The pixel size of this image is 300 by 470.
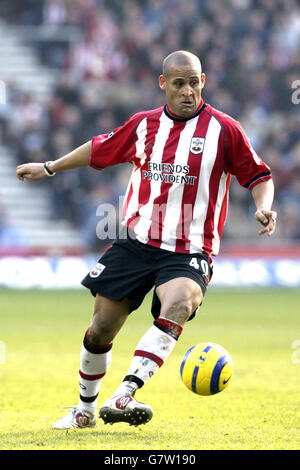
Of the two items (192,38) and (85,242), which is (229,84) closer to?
(192,38)

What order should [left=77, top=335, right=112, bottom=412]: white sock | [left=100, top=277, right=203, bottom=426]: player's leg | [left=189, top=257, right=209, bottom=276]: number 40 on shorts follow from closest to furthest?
[left=100, top=277, right=203, bottom=426]: player's leg → [left=189, top=257, right=209, bottom=276]: number 40 on shorts → [left=77, top=335, right=112, bottom=412]: white sock

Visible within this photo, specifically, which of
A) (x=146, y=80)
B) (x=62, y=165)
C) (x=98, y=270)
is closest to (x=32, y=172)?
(x=62, y=165)

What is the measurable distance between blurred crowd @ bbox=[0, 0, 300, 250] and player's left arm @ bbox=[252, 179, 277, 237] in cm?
1336

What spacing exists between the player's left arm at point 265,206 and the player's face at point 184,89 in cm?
65

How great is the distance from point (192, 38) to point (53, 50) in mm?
4192

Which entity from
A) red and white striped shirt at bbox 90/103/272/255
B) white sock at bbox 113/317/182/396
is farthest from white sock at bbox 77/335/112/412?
red and white striped shirt at bbox 90/103/272/255

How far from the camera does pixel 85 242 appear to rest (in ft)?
63.2

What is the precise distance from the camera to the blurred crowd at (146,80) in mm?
19750

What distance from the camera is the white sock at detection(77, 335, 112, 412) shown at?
5.73m

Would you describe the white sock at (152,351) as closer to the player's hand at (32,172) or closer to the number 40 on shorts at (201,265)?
the number 40 on shorts at (201,265)

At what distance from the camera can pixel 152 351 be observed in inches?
200

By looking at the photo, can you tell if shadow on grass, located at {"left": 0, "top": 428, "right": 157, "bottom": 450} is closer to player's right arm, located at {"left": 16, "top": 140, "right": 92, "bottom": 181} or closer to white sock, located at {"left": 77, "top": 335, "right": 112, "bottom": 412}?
white sock, located at {"left": 77, "top": 335, "right": 112, "bottom": 412}

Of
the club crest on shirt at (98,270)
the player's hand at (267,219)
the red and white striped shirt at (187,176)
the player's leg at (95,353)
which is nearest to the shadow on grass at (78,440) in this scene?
the player's leg at (95,353)
